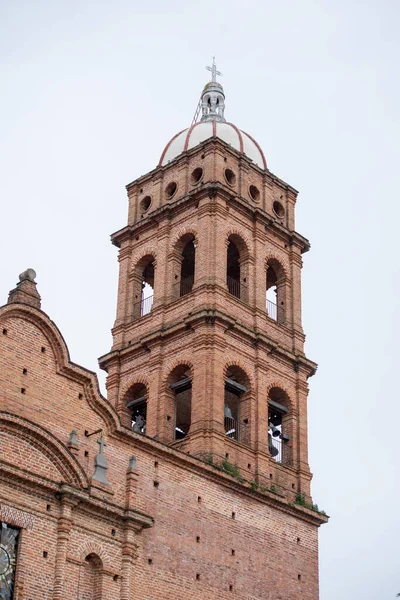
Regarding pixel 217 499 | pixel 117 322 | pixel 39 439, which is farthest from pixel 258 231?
pixel 39 439

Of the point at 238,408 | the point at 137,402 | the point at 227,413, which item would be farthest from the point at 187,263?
the point at 227,413

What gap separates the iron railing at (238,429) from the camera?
36.5 meters

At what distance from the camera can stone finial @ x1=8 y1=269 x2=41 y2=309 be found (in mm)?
29984

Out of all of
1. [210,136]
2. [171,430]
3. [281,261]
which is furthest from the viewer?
[210,136]

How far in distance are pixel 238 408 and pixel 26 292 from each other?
380 inches

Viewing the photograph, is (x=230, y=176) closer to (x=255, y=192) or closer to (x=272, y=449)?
(x=255, y=192)

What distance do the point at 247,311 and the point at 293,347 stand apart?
87.2 inches

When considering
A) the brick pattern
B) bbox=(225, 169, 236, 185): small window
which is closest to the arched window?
the brick pattern

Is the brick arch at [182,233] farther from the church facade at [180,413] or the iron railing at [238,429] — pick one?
the iron railing at [238,429]

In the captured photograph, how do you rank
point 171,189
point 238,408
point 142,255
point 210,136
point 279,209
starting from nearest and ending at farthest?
1. point 238,408
2. point 142,255
3. point 171,189
4. point 210,136
5. point 279,209

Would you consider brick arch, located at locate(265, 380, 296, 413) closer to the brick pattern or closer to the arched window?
the brick pattern

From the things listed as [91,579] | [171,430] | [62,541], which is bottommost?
[91,579]

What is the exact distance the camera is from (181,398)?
38688 mm

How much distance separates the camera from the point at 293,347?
39.4 meters
